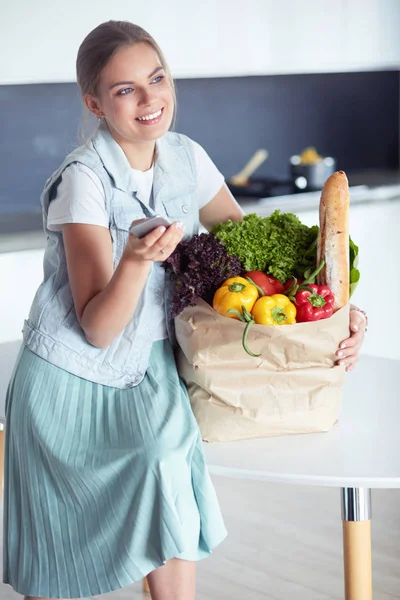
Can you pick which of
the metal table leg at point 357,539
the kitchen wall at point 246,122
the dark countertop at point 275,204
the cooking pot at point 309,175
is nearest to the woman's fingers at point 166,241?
the metal table leg at point 357,539

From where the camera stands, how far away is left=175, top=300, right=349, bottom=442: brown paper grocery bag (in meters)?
1.51

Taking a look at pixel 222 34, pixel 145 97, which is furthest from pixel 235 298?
pixel 222 34

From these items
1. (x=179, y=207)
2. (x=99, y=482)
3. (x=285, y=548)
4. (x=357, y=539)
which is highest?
(x=179, y=207)

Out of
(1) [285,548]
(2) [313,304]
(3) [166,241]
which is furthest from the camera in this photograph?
(1) [285,548]

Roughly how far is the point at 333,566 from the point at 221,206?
0.98 meters

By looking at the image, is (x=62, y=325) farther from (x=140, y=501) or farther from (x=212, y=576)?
(x=212, y=576)

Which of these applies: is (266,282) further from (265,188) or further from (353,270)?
(265,188)

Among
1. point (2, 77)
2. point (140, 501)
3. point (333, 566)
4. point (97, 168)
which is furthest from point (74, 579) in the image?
point (2, 77)

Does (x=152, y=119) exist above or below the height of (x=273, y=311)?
above

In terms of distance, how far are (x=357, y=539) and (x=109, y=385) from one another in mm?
495

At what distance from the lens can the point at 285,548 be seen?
7.93ft

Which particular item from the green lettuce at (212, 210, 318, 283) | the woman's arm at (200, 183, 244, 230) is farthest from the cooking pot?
the green lettuce at (212, 210, 318, 283)

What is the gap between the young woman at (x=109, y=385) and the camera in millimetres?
1479

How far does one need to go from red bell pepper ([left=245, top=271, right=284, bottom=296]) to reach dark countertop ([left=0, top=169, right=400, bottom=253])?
134 centimetres
